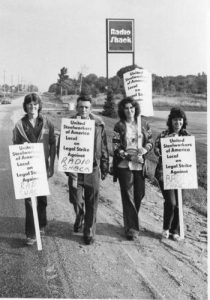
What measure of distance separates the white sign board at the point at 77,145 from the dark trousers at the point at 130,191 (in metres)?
0.47

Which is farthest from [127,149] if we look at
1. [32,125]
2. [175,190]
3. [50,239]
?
[50,239]

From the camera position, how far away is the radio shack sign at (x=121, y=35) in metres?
4.91

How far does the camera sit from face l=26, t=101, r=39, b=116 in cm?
403

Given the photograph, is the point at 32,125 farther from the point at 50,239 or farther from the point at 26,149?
the point at 50,239

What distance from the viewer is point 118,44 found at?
5.36 metres

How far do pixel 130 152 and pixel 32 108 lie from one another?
1255 mm

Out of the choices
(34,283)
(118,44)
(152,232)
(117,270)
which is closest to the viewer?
(34,283)

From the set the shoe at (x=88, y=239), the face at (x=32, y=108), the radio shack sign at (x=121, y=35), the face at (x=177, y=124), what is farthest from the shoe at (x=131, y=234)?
the radio shack sign at (x=121, y=35)

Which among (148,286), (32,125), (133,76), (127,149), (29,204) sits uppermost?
(133,76)

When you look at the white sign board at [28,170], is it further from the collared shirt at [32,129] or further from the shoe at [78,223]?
the shoe at [78,223]

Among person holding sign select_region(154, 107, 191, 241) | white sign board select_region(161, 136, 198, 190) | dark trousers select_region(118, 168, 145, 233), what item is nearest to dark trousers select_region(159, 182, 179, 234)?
Result: person holding sign select_region(154, 107, 191, 241)

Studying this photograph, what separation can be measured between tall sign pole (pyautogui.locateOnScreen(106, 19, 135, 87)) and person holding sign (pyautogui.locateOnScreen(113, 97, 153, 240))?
124 centimetres

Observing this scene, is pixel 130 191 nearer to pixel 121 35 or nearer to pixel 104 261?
pixel 104 261

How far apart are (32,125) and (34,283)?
5.63 feet
